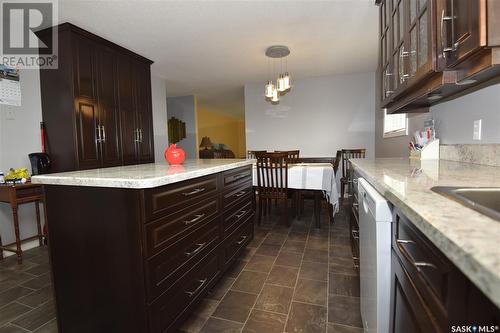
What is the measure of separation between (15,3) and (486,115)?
12.7 ft

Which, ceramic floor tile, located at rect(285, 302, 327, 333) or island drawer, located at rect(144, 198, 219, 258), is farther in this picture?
ceramic floor tile, located at rect(285, 302, 327, 333)

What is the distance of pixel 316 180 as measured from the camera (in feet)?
10.1

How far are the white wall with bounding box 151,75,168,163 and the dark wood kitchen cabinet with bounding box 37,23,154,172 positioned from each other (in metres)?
1.00

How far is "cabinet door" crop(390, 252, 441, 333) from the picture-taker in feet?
1.87

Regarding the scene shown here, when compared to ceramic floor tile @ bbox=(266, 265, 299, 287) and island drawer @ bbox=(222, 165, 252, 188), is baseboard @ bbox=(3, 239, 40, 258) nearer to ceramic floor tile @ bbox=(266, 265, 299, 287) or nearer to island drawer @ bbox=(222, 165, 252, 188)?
island drawer @ bbox=(222, 165, 252, 188)

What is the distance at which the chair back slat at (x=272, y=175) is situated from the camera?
3.11 m

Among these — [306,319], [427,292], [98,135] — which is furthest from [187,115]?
[427,292]

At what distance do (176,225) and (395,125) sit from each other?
3.66 meters

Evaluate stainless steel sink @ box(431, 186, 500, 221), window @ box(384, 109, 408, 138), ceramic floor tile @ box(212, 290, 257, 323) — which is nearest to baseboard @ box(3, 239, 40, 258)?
ceramic floor tile @ box(212, 290, 257, 323)

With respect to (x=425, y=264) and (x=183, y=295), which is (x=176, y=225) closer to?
(x=183, y=295)

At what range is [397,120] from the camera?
3.68 metres

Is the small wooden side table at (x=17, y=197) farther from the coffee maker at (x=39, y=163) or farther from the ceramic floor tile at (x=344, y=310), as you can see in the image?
the ceramic floor tile at (x=344, y=310)

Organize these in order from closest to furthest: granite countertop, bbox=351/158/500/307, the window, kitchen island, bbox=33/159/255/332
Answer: granite countertop, bbox=351/158/500/307
kitchen island, bbox=33/159/255/332
the window

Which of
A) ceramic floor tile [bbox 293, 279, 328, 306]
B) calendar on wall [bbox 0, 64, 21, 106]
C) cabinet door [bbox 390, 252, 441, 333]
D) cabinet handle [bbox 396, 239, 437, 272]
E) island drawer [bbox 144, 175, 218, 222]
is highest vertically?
calendar on wall [bbox 0, 64, 21, 106]
